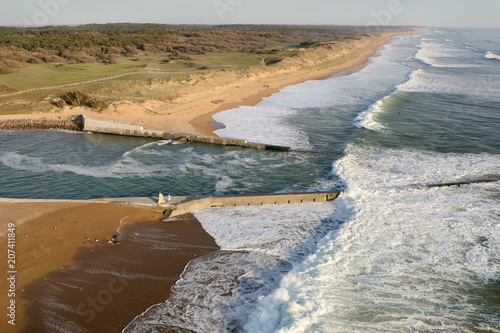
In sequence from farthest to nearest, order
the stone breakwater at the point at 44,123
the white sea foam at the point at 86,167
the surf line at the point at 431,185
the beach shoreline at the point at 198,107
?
1. the beach shoreline at the point at 198,107
2. the stone breakwater at the point at 44,123
3. the white sea foam at the point at 86,167
4. the surf line at the point at 431,185

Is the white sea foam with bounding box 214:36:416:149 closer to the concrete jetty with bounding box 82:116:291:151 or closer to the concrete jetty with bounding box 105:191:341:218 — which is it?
the concrete jetty with bounding box 82:116:291:151

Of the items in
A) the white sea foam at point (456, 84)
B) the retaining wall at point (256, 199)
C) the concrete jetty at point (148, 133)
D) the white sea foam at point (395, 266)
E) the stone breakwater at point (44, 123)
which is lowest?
the white sea foam at point (395, 266)

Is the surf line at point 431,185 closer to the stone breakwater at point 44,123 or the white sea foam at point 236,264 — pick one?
the white sea foam at point 236,264

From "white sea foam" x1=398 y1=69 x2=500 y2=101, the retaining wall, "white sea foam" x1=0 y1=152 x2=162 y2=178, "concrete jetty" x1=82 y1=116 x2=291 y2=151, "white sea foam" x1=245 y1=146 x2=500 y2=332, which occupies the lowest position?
"white sea foam" x1=245 y1=146 x2=500 y2=332

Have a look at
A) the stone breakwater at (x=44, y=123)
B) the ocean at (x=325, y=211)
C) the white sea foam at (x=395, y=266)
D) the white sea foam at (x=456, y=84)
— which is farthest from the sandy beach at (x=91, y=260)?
the white sea foam at (x=456, y=84)

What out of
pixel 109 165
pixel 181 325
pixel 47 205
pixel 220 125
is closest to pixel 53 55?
pixel 220 125

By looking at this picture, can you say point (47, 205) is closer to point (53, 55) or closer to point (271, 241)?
point (271, 241)

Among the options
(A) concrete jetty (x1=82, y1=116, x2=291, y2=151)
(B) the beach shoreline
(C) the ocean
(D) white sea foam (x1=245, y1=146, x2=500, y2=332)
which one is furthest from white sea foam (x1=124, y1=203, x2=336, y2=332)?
(B) the beach shoreline
